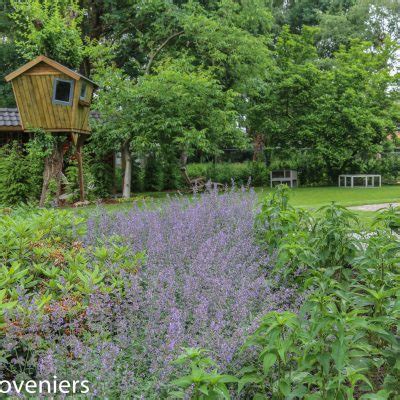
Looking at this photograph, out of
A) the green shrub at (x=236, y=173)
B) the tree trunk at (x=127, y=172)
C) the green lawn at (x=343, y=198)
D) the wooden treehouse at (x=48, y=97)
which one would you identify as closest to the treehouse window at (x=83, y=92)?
the wooden treehouse at (x=48, y=97)

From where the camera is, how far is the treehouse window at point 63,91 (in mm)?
10088

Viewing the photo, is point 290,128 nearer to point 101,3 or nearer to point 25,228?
point 101,3

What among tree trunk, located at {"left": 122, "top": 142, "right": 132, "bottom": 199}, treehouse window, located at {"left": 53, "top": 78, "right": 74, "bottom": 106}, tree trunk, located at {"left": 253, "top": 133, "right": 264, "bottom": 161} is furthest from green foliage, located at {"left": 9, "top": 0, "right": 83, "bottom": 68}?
tree trunk, located at {"left": 253, "top": 133, "right": 264, "bottom": 161}

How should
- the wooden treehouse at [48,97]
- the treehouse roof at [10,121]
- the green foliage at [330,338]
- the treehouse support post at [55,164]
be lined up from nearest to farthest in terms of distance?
the green foliage at [330,338] → the wooden treehouse at [48,97] → the treehouse support post at [55,164] → the treehouse roof at [10,121]

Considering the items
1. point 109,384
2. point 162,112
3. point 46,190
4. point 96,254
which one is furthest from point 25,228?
point 162,112

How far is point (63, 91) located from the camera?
33.4 feet

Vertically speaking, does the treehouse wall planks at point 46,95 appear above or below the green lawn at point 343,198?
above

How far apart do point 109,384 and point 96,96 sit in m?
13.2

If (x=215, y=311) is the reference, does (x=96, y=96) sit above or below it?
above

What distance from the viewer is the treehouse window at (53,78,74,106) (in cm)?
1009

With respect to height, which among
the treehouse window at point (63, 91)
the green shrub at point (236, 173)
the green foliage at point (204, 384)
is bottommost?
the green foliage at point (204, 384)

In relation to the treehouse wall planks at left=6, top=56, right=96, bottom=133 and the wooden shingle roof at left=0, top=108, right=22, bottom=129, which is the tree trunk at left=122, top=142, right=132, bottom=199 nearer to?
the wooden shingle roof at left=0, top=108, right=22, bottom=129

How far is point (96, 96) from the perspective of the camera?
14.3 m

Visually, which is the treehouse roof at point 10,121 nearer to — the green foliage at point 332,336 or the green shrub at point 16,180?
the green shrub at point 16,180
